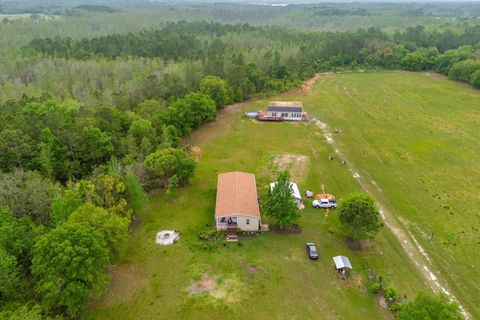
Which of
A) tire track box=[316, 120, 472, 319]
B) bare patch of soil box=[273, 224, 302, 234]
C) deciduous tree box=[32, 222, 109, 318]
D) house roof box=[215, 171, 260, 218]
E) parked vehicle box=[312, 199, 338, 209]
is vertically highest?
deciduous tree box=[32, 222, 109, 318]

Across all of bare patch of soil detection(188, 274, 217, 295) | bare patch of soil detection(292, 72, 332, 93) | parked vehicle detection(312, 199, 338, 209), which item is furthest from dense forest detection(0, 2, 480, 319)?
parked vehicle detection(312, 199, 338, 209)

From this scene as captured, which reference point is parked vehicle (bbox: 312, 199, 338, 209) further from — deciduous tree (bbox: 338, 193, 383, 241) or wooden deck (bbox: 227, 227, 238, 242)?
wooden deck (bbox: 227, 227, 238, 242)

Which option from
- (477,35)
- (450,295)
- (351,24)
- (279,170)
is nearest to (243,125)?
(279,170)

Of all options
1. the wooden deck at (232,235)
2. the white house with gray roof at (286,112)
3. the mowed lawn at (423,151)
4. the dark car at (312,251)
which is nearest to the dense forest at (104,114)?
the wooden deck at (232,235)

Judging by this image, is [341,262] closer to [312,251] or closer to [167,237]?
[312,251]

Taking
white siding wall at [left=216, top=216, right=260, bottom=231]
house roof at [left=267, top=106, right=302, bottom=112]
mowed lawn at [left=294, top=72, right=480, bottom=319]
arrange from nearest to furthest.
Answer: mowed lawn at [left=294, top=72, right=480, bottom=319] → white siding wall at [left=216, top=216, right=260, bottom=231] → house roof at [left=267, top=106, right=302, bottom=112]

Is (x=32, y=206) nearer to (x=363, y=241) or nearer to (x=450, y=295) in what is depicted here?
(x=363, y=241)

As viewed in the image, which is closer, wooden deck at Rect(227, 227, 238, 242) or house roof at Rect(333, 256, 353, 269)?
house roof at Rect(333, 256, 353, 269)

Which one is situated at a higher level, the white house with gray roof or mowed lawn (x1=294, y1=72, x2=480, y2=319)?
the white house with gray roof
